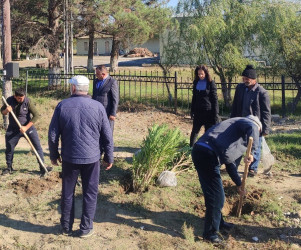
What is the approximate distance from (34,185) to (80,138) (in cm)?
200

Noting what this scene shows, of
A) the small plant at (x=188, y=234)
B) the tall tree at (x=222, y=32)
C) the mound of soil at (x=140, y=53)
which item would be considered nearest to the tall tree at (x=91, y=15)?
the tall tree at (x=222, y=32)

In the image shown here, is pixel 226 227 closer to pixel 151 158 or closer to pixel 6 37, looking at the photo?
pixel 151 158

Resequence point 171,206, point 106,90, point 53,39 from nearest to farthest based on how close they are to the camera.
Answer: point 171,206
point 106,90
point 53,39

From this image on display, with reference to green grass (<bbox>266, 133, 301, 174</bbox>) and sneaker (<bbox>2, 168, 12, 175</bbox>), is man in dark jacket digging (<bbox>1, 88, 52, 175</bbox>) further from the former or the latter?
green grass (<bbox>266, 133, 301, 174</bbox>)

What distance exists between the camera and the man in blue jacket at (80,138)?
393cm

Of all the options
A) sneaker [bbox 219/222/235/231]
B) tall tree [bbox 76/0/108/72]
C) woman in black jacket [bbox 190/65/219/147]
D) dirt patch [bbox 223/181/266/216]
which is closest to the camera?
sneaker [bbox 219/222/235/231]

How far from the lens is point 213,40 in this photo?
38.8ft

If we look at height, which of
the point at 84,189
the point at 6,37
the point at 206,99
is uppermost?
the point at 6,37

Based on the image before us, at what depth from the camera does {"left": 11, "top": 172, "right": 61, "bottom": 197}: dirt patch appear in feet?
17.8

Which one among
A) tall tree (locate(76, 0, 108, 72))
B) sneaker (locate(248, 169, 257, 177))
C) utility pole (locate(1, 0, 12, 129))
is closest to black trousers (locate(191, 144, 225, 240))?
sneaker (locate(248, 169, 257, 177))

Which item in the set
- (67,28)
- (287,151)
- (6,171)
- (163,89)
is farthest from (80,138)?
(67,28)

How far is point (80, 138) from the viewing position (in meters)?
3.94

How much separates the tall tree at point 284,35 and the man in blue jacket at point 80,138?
882 centimetres

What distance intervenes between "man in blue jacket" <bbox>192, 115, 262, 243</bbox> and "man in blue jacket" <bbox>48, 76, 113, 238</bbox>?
0.98 metres
